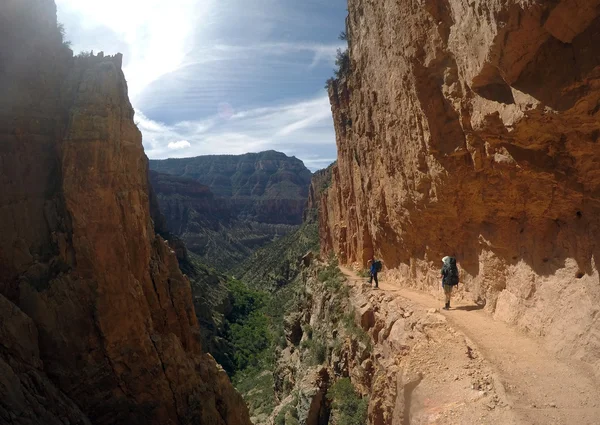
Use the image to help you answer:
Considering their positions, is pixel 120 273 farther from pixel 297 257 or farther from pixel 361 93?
pixel 297 257

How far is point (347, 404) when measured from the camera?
538 inches

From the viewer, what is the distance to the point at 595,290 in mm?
6570

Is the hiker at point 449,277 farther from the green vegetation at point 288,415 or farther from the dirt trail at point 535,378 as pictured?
the green vegetation at point 288,415

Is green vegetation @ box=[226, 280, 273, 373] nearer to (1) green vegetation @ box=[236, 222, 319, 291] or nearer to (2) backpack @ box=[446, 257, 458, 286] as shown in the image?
(1) green vegetation @ box=[236, 222, 319, 291]

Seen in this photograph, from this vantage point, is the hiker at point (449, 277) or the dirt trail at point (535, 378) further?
the hiker at point (449, 277)

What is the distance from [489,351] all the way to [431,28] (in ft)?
26.4

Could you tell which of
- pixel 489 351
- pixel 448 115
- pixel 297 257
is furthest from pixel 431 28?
pixel 297 257

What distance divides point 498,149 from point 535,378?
4.65 meters

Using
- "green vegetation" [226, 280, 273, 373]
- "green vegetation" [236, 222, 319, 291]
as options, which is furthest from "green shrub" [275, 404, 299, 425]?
"green vegetation" [236, 222, 319, 291]

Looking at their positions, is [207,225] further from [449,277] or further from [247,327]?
[449,277]

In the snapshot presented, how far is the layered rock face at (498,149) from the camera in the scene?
5922mm

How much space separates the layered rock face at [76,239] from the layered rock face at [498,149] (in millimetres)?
8897

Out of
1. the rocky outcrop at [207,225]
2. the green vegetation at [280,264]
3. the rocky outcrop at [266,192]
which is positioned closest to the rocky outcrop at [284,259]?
the green vegetation at [280,264]

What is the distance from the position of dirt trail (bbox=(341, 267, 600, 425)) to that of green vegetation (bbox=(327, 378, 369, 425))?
5584 millimetres
